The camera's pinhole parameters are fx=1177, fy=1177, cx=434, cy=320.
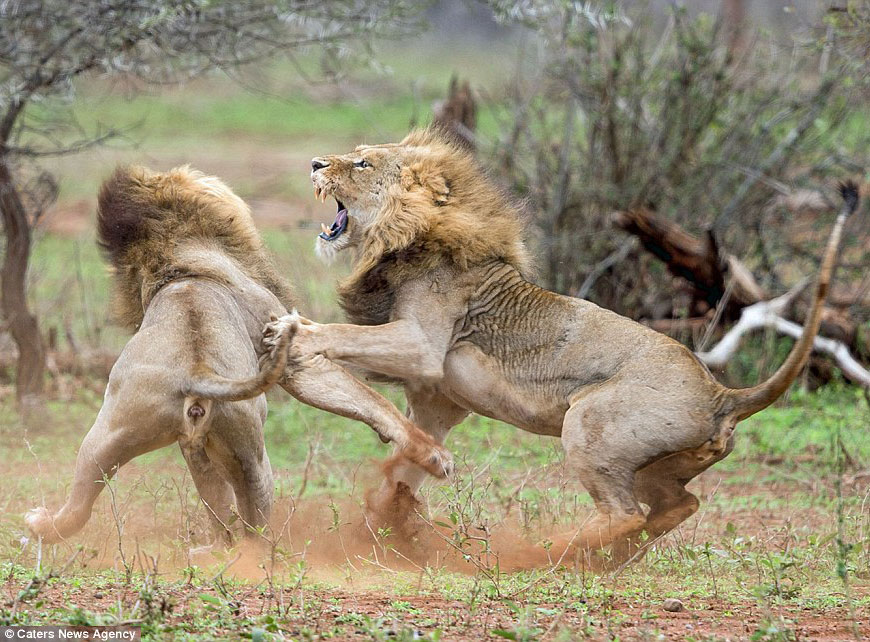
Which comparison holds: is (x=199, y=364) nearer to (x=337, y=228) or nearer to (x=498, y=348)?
(x=337, y=228)

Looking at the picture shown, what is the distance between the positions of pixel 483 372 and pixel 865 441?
323cm

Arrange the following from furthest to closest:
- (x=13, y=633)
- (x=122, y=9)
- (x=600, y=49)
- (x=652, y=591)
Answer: (x=600, y=49), (x=122, y=9), (x=652, y=591), (x=13, y=633)

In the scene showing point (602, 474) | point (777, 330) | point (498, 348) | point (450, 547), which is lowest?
point (777, 330)

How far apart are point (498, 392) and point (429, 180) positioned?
0.91 m

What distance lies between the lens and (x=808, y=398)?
25.8 ft

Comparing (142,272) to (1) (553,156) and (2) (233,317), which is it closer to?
(2) (233,317)

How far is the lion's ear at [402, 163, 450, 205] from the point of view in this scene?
15.6 ft

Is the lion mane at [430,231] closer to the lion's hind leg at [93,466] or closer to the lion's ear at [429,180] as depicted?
the lion's ear at [429,180]

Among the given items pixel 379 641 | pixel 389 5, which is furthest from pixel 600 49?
pixel 379 641

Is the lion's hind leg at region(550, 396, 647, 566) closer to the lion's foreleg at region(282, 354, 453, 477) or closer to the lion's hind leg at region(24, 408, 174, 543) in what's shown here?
the lion's foreleg at region(282, 354, 453, 477)


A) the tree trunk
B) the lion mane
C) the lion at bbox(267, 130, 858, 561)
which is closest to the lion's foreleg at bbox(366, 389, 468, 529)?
the lion at bbox(267, 130, 858, 561)

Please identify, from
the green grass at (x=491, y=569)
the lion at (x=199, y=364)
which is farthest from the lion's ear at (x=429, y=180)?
the green grass at (x=491, y=569)

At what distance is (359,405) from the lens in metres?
4.40

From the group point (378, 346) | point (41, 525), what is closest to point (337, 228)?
point (378, 346)
